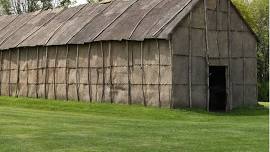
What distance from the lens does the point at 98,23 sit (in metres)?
38.6

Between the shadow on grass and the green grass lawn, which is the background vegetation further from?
the green grass lawn

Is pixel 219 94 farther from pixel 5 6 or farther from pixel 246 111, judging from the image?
pixel 5 6

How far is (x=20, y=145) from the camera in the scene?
1510cm

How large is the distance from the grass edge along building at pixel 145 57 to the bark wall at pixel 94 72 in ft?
0.20

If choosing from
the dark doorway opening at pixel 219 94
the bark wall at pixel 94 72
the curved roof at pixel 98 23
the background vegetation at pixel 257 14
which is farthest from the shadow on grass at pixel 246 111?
the background vegetation at pixel 257 14

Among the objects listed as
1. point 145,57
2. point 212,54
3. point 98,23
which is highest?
point 98,23

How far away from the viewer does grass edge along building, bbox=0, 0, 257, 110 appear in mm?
32531

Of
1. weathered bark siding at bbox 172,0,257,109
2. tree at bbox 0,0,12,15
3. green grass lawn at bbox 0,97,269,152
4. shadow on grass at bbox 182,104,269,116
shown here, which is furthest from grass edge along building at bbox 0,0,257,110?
tree at bbox 0,0,12,15

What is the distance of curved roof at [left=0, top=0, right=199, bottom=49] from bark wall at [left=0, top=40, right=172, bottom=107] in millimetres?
578

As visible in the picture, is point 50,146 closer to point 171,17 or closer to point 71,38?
point 171,17

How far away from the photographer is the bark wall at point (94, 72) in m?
32.6

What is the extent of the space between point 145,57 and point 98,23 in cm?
680

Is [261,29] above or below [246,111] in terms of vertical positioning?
above

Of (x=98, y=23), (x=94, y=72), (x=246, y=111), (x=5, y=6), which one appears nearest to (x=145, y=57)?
(x=94, y=72)
